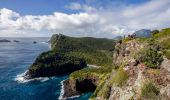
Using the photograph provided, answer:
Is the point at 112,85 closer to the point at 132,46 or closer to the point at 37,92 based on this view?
the point at 132,46

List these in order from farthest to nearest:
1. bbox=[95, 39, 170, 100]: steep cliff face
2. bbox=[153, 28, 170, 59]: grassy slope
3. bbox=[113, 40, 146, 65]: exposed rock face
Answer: bbox=[113, 40, 146, 65]: exposed rock face
bbox=[153, 28, 170, 59]: grassy slope
bbox=[95, 39, 170, 100]: steep cliff face

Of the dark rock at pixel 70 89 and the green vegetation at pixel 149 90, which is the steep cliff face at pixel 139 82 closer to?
the green vegetation at pixel 149 90

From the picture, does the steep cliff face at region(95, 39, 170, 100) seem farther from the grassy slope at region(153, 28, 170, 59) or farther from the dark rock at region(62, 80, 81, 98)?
the dark rock at region(62, 80, 81, 98)

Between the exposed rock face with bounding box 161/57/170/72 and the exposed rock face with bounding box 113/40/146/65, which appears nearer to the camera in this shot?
the exposed rock face with bounding box 161/57/170/72

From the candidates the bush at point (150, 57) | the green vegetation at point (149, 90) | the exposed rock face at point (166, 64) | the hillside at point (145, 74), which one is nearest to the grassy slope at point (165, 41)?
the hillside at point (145, 74)

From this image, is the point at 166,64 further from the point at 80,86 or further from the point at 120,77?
the point at 80,86

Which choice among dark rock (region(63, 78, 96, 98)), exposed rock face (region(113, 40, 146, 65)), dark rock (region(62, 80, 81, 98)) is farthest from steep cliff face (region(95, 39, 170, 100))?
dark rock (region(63, 78, 96, 98))
